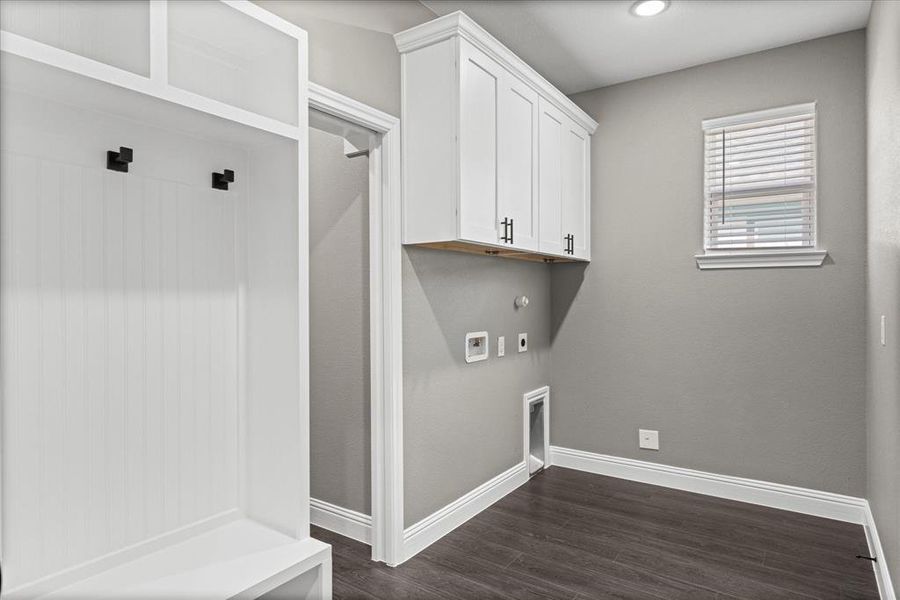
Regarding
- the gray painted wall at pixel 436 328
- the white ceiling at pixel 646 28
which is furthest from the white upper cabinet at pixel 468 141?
the white ceiling at pixel 646 28

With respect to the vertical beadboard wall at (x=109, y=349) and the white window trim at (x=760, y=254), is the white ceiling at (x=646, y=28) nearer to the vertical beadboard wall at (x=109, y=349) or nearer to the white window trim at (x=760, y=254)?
the white window trim at (x=760, y=254)

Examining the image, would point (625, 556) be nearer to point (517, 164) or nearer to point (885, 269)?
point (885, 269)

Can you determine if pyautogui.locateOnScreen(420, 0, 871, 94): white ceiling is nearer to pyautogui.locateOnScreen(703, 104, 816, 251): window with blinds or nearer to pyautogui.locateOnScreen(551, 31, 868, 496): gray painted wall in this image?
pyautogui.locateOnScreen(551, 31, 868, 496): gray painted wall

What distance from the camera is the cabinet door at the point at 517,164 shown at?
9.12 feet

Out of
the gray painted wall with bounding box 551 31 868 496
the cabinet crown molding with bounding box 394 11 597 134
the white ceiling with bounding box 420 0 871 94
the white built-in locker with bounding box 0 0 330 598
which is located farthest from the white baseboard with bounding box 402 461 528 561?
the white ceiling with bounding box 420 0 871 94

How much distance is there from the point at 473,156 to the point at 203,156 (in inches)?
48.6

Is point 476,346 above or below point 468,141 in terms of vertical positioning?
below

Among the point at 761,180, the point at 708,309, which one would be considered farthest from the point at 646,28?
the point at 708,309

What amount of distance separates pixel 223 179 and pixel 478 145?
1.24 m

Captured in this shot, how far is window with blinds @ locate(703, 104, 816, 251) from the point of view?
126 inches

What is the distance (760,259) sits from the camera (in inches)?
129

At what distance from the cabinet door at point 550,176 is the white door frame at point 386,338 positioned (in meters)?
1.00

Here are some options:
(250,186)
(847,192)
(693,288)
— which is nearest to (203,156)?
(250,186)

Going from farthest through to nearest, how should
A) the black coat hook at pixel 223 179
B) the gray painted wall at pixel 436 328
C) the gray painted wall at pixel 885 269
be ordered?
the gray painted wall at pixel 436 328
the gray painted wall at pixel 885 269
the black coat hook at pixel 223 179
